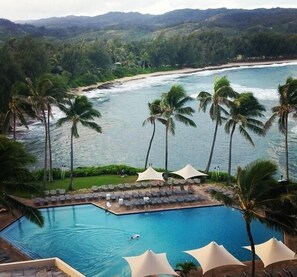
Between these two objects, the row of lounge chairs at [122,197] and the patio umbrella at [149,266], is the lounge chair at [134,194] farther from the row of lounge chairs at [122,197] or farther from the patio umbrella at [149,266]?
the patio umbrella at [149,266]

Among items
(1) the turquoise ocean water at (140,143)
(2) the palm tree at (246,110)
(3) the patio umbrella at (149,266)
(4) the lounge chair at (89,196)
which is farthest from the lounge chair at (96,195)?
(1) the turquoise ocean water at (140,143)

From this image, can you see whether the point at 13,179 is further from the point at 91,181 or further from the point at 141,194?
the point at 91,181

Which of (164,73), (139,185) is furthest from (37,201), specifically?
(164,73)

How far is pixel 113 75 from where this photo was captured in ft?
389

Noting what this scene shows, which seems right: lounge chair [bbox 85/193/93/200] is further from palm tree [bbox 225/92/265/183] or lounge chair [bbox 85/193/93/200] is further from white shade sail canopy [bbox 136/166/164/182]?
palm tree [bbox 225/92/265/183]

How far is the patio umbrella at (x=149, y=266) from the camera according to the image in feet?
65.4

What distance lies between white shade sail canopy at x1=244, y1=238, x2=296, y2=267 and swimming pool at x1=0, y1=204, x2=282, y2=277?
2.82 metres

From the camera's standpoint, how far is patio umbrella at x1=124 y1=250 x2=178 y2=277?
19.9m

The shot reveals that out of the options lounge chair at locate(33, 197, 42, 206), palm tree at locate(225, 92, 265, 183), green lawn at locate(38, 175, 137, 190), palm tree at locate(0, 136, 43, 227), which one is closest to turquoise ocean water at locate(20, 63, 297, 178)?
green lawn at locate(38, 175, 137, 190)

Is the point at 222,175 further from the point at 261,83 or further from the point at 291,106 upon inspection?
the point at 261,83

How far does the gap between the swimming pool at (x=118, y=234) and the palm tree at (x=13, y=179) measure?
3905 mm

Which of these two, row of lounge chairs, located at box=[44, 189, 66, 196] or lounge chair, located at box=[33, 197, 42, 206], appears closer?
lounge chair, located at box=[33, 197, 42, 206]

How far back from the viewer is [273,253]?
20906 millimetres

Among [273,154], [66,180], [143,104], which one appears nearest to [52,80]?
[66,180]
